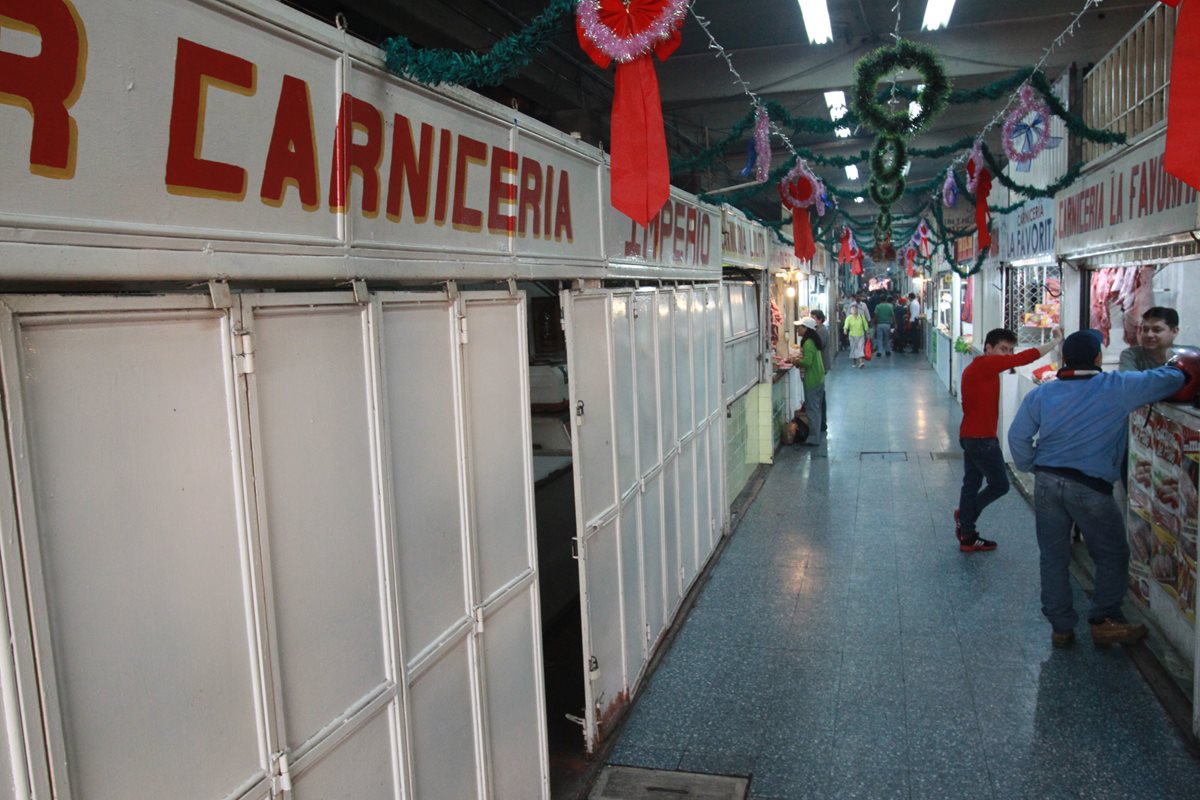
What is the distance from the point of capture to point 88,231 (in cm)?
169

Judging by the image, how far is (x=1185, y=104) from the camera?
2.90 metres

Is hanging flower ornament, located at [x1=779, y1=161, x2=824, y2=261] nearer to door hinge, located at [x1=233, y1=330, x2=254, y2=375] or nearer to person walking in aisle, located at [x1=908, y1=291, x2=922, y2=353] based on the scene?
door hinge, located at [x1=233, y1=330, x2=254, y2=375]

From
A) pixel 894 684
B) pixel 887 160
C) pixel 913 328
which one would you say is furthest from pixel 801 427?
pixel 913 328

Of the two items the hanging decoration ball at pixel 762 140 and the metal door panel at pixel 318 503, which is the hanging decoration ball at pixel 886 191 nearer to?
the hanging decoration ball at pixel 762 140

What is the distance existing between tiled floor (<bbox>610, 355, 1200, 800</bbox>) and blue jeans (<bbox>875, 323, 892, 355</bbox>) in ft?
62.6

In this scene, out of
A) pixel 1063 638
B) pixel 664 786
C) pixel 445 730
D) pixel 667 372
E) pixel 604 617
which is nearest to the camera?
pixel 445 730

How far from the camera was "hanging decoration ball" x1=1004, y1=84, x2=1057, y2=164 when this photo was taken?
710 cm

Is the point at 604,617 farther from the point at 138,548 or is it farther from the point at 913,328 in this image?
the point at 913,328

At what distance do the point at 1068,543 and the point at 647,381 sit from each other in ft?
9.24

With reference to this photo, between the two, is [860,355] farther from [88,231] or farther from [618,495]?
[88,231]

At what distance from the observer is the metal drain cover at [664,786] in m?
4.18

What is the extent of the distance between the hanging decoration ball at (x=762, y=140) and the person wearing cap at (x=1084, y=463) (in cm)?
305

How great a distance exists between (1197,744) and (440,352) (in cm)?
411

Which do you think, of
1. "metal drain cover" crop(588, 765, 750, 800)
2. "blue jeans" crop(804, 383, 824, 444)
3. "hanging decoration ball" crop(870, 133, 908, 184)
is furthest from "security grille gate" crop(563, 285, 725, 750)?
"blue jeans" crop(804, 383, 824, 444)
